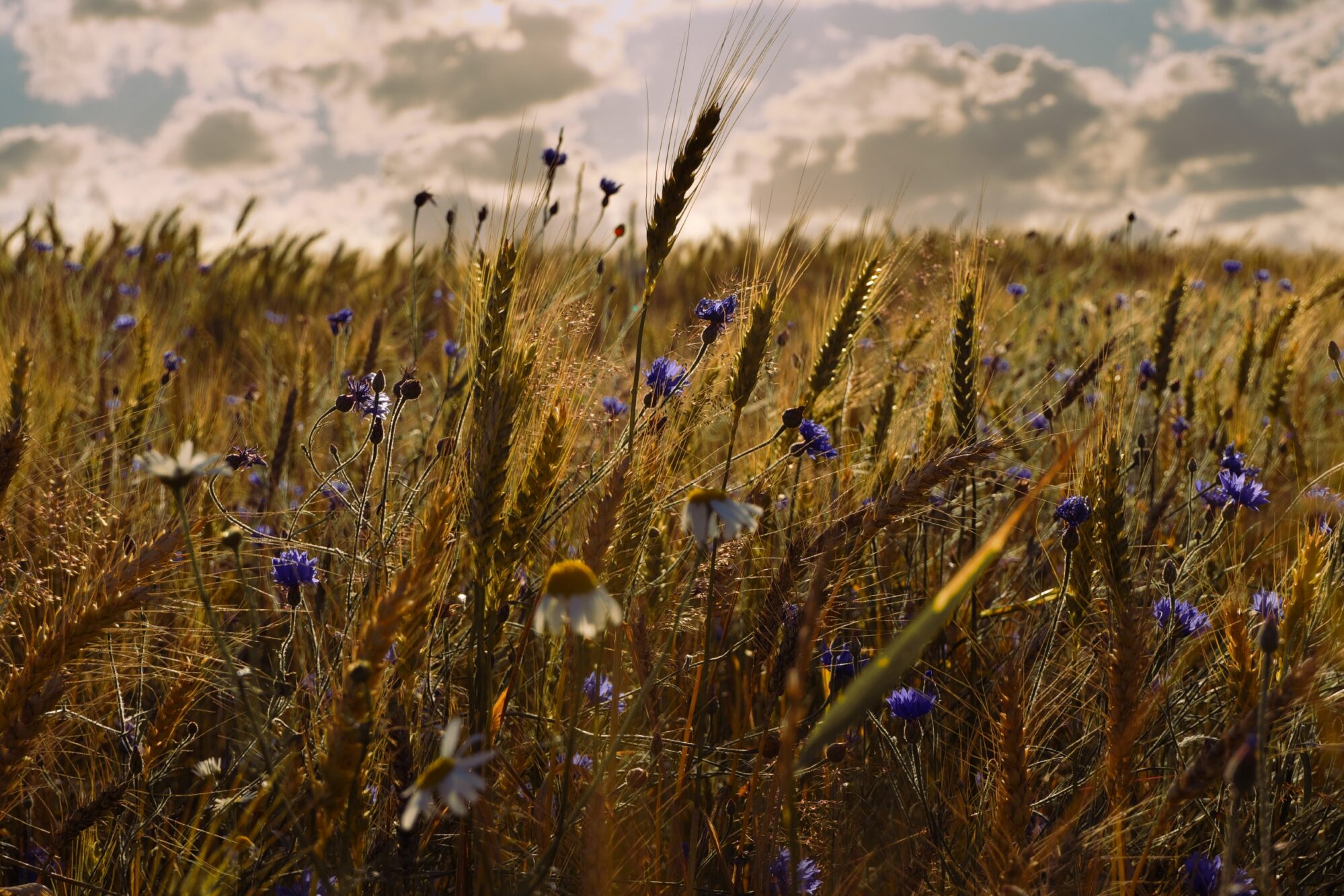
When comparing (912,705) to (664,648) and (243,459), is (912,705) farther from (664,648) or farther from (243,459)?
(243,459)

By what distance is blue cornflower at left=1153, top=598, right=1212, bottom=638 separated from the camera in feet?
5.05

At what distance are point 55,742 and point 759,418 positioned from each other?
182 cm

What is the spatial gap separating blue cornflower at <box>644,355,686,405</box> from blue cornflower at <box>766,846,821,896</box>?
0.72 meters

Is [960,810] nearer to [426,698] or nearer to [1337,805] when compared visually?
[1337,805]

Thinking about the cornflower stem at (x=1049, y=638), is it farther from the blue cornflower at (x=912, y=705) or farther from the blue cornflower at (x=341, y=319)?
the blue cornflower at (x=341, y=319)

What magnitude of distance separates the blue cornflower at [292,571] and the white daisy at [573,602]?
1.96 feet

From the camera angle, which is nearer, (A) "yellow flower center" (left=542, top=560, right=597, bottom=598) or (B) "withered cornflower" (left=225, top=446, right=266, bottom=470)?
(A) "yellow flower center" (left=542, top=560, right=597, bottom=598)

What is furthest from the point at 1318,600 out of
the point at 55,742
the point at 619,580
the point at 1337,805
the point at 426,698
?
the point at 55,742

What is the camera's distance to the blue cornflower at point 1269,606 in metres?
1.39

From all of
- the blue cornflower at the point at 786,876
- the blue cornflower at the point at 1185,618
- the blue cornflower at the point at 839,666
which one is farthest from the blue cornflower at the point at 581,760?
the blue cornflower at the point at 1185,618

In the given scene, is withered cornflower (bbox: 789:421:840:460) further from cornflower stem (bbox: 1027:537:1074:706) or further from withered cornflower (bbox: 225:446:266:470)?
withered cornflower (bbox: 225:446:266:470)

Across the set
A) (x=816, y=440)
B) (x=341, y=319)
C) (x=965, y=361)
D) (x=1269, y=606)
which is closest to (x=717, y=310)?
(x=816, y=440)

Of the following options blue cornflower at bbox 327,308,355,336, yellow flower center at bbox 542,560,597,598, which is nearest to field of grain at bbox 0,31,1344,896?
yellow flower center at bbox 542,560,597,598

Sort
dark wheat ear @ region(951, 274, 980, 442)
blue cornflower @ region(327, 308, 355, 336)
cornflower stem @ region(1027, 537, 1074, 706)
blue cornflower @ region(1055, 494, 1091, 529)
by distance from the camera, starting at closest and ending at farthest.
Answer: cornflower stem @ region(1027, 537, 1074, 706)
blue cornflower @ region(1055, 494, 1091, 529)
dark wheat ear @ region(951, 274, 980, 442)
blue cornflower @ region(327, 308, 355, 336)
